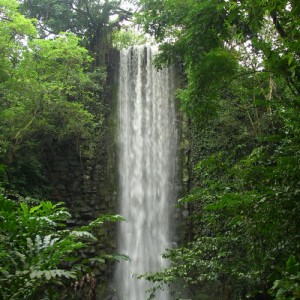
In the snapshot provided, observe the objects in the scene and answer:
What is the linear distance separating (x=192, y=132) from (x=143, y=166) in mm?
2336

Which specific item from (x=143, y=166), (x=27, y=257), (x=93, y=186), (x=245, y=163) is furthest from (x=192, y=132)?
(x=27, y=257)

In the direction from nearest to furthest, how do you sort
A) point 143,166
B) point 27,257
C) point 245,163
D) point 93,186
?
point 27,257
point 245,163
point 93,186
point 143,166

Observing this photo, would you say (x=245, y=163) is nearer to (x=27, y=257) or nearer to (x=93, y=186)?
(x=27, y=257)

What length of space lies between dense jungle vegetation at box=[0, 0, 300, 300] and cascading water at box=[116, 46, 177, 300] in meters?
0.85

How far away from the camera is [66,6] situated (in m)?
14.0

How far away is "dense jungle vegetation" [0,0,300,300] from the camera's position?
359 cm

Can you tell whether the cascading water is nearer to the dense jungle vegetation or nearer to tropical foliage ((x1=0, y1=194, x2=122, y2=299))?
the dense jungle vegetation

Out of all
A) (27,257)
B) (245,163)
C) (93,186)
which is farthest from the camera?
(93,186)

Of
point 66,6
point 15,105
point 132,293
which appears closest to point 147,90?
point 66,6

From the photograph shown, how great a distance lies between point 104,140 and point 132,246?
4.13 m

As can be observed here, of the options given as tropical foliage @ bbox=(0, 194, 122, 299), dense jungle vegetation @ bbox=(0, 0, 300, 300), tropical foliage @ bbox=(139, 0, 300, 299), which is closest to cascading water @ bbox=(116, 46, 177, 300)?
dense jungle vegetation @ bbox=(0, 0, 300, 300)

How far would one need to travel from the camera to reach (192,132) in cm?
1331

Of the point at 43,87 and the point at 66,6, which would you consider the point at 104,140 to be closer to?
the point at 43,87

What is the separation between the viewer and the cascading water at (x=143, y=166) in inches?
460
